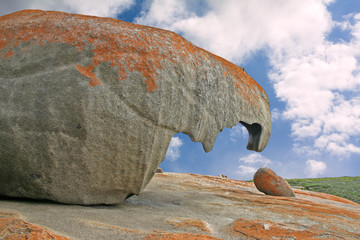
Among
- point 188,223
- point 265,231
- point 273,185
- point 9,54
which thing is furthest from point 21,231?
point 273,185

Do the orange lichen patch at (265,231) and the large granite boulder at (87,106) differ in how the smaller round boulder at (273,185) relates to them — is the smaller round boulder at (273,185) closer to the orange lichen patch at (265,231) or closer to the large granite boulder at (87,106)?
the large granite boulder at (87,106)

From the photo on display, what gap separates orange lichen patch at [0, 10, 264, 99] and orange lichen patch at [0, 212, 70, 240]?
188 cm

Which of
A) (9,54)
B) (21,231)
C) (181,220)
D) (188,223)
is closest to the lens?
(21,231)

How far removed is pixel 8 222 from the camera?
2.73m

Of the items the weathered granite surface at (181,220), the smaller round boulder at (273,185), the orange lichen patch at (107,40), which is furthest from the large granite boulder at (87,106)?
the smaller round boulder at (273,185)

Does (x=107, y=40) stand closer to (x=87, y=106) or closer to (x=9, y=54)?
(x=87, y=106)

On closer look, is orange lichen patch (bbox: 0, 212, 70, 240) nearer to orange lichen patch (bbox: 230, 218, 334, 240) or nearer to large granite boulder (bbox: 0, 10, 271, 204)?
large granite boulder (bbox: 0, 10, 271, 204)

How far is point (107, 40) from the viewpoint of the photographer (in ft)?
14.6

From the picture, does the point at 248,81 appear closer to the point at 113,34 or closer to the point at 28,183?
the point at 113,34

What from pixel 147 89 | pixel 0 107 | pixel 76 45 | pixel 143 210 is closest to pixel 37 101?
pixel 0 107

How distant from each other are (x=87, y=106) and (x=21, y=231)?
176 centimetres

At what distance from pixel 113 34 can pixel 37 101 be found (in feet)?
4.74

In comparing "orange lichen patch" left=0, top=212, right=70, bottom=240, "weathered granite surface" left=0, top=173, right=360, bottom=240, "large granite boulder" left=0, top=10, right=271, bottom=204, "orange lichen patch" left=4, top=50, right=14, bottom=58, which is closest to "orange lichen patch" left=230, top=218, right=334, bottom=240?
"weathered granite surface" left=0, top=173, right=360, bottom=240

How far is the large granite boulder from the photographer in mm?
3963
